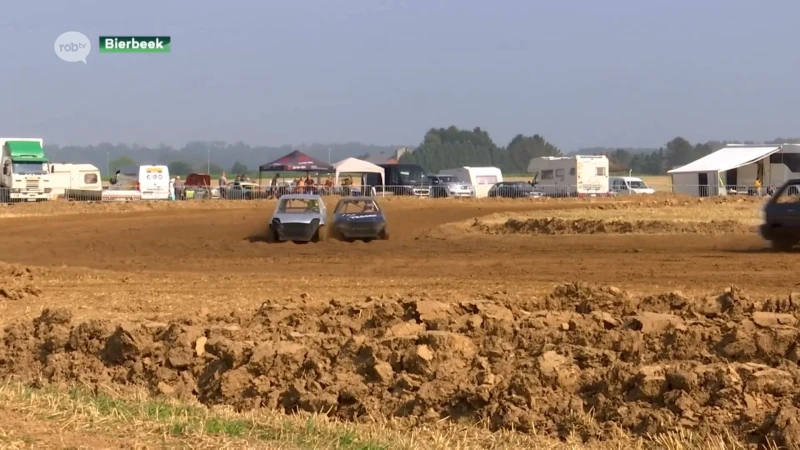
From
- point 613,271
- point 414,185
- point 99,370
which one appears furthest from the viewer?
point 414,185

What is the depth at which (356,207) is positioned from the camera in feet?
94.7

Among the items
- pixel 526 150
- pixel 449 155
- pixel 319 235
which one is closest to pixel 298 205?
pixel 319 235

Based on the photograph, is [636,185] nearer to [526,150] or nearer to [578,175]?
[578,175]

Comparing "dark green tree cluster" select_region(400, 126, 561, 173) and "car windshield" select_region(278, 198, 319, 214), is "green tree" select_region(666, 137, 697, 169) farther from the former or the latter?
"car windshield" select_region(278, 198, 319, 214)

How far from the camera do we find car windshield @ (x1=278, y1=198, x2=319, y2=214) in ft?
92.3

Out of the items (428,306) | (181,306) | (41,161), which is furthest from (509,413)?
(41,161)

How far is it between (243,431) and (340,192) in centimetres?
4446

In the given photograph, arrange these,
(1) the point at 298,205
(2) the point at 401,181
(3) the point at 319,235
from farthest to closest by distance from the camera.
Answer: (2) the point at 401,181 < (1) the point at 298,205 < (3) the point at 319,235

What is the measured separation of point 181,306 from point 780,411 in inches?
377

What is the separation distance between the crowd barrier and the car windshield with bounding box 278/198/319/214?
64.4ft

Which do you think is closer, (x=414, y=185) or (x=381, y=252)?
(x=381, y=252)

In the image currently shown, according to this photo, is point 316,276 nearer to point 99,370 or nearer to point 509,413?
point 99,370

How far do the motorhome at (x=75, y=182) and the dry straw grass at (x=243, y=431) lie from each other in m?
42.2

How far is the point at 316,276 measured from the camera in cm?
1975
